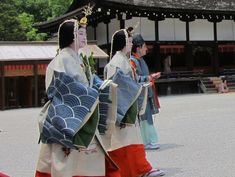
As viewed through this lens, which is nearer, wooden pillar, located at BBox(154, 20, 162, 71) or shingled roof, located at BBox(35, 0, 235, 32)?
shingled roof, located at BBox(35, 0, 235, 32)

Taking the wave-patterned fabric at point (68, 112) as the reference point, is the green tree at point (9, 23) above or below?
above

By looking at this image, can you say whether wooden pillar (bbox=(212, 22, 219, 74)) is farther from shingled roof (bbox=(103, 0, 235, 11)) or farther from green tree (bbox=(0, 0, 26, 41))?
green tree (bbox=(0, 0, 26, 41))

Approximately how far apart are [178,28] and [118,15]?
12.9ft

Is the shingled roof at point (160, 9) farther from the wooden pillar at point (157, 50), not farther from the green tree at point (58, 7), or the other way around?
the green tree at point (58, 7)

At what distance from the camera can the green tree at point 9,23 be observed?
35.5m

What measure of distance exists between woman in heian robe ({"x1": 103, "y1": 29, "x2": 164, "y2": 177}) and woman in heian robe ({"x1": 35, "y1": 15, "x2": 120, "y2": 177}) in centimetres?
90

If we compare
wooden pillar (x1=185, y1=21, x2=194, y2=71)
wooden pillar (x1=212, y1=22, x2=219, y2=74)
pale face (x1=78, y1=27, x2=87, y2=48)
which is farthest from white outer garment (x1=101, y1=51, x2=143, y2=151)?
wooden pillar (x1=212, y1=22, x2=219, y2=74)

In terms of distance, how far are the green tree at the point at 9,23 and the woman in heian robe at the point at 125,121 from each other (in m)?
31.0

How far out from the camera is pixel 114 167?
14.1 ft

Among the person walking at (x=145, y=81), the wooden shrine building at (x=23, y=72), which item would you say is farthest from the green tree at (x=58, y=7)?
the person walking at (x=145, y=81)

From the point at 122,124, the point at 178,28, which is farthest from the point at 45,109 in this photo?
the point at 178,28

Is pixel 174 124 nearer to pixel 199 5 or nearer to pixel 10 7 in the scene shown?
pixel 199 5

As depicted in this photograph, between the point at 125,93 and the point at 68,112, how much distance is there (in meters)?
1.58

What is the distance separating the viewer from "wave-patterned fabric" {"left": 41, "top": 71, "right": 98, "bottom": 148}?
12.9 feet
